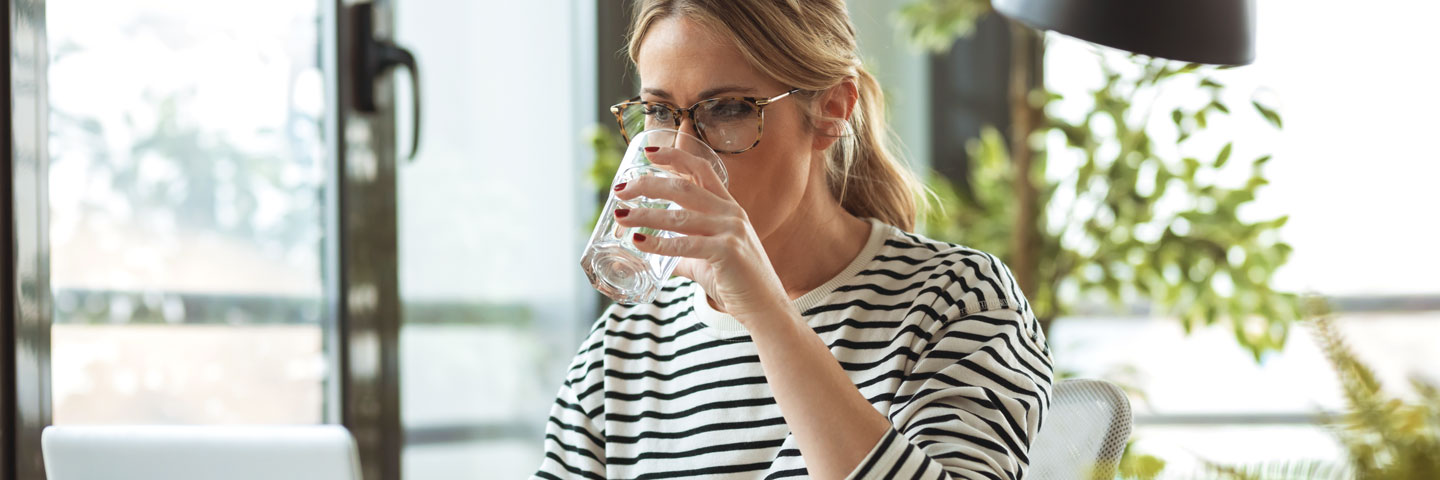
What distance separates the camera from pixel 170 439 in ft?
3.38

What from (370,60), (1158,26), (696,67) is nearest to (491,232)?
(370,60)

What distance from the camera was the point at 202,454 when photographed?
→ 40.1 inches

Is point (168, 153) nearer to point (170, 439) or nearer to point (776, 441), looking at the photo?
point (170, 439)

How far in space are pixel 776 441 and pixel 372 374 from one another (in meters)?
1.21

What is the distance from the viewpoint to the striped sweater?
1050mm

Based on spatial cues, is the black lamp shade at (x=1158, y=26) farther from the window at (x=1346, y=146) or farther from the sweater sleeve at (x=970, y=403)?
the window at (x=1346, y=146)

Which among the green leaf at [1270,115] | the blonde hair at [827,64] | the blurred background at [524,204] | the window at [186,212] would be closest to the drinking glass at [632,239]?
the blonde hair at [827,64]

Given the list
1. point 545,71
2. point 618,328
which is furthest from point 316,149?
point 618,328

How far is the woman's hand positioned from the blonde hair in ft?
0.71

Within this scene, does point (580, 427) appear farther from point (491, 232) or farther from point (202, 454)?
point (491, 232)

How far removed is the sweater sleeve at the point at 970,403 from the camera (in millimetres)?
973

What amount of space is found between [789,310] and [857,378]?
23cm

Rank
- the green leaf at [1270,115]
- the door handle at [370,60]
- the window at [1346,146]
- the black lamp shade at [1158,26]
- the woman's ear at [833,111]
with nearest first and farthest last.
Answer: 1. the black lamp shade at [1158,26]
2. the woman's ear at [833,111]
3. the door handle at [370,60]
4. the green leaf at [1270,115]
5. the window at [1346,146]

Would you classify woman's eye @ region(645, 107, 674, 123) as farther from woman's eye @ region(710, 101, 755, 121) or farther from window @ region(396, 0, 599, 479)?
window @ region(396, 0, 599, 479)
